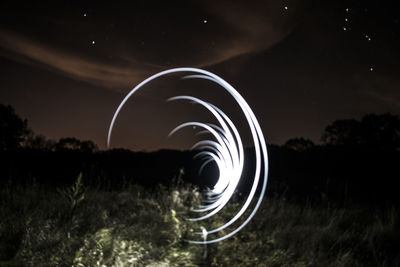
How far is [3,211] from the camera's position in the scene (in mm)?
5031

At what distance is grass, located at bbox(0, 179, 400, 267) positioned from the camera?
3766 mm

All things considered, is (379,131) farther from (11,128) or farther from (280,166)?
(11,128)

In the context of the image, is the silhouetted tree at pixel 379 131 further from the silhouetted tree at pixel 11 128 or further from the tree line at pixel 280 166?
the silhouetted tree at pixel 11 128

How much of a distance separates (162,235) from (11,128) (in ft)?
49.2

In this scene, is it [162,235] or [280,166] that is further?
[280,166]

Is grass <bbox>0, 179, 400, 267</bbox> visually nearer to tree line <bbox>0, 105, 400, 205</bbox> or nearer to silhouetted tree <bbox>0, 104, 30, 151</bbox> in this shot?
tree line <bbox>0, 105, 400, 205</bbox>

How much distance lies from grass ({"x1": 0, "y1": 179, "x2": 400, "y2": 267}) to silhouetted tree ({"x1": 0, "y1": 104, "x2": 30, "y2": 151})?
11212 mm

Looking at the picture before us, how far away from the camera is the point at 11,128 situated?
55.3 feet

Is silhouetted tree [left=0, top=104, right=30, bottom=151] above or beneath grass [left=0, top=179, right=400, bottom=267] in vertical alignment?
above

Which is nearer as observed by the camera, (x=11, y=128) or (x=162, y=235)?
(x=162, y=235)

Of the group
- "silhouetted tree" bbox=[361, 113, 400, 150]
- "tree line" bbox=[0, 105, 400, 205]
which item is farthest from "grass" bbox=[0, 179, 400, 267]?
"silhouetted tree" bbox=[361, 113, 400, 150]

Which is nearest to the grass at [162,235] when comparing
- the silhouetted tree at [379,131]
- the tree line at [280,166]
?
the tree line at [280,166]

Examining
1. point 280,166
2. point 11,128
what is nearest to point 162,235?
point 280,166

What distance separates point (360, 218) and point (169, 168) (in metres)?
7.12
